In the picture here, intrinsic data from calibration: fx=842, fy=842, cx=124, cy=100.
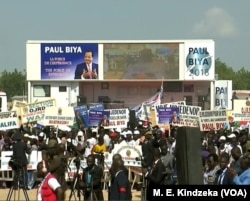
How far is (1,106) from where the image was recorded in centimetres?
4144

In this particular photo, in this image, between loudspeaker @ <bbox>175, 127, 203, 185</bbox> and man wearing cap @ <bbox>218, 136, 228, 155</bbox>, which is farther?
man wearing cap @ <bbox>218, 136, 228, 155</bbox>

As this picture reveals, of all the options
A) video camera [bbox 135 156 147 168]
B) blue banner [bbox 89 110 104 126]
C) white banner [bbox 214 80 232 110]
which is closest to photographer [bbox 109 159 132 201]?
video camera [bbox 135 156 147 168]

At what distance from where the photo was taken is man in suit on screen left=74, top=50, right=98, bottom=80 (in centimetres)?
6375

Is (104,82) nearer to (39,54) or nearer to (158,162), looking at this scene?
(39,54)

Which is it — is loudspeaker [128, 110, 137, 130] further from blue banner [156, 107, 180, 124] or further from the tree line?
the tree line

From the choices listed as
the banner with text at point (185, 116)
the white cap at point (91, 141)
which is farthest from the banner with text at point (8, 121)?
the white cap at point (91, 141)

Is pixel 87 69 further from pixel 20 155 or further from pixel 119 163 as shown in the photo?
pixel 119 163

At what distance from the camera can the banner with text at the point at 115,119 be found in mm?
31641

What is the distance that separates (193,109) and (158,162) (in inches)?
606

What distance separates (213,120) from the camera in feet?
95.1

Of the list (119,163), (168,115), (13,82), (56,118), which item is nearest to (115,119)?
(168,115)

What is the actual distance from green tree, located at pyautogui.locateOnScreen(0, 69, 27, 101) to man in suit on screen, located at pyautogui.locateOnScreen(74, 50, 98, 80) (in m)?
67.8

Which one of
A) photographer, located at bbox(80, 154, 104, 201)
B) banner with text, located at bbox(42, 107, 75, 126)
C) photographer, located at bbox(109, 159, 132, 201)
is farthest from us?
banner with text, located at bbox(42, 107, 75, 126)

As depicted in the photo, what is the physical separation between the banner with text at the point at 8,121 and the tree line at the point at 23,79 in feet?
311
